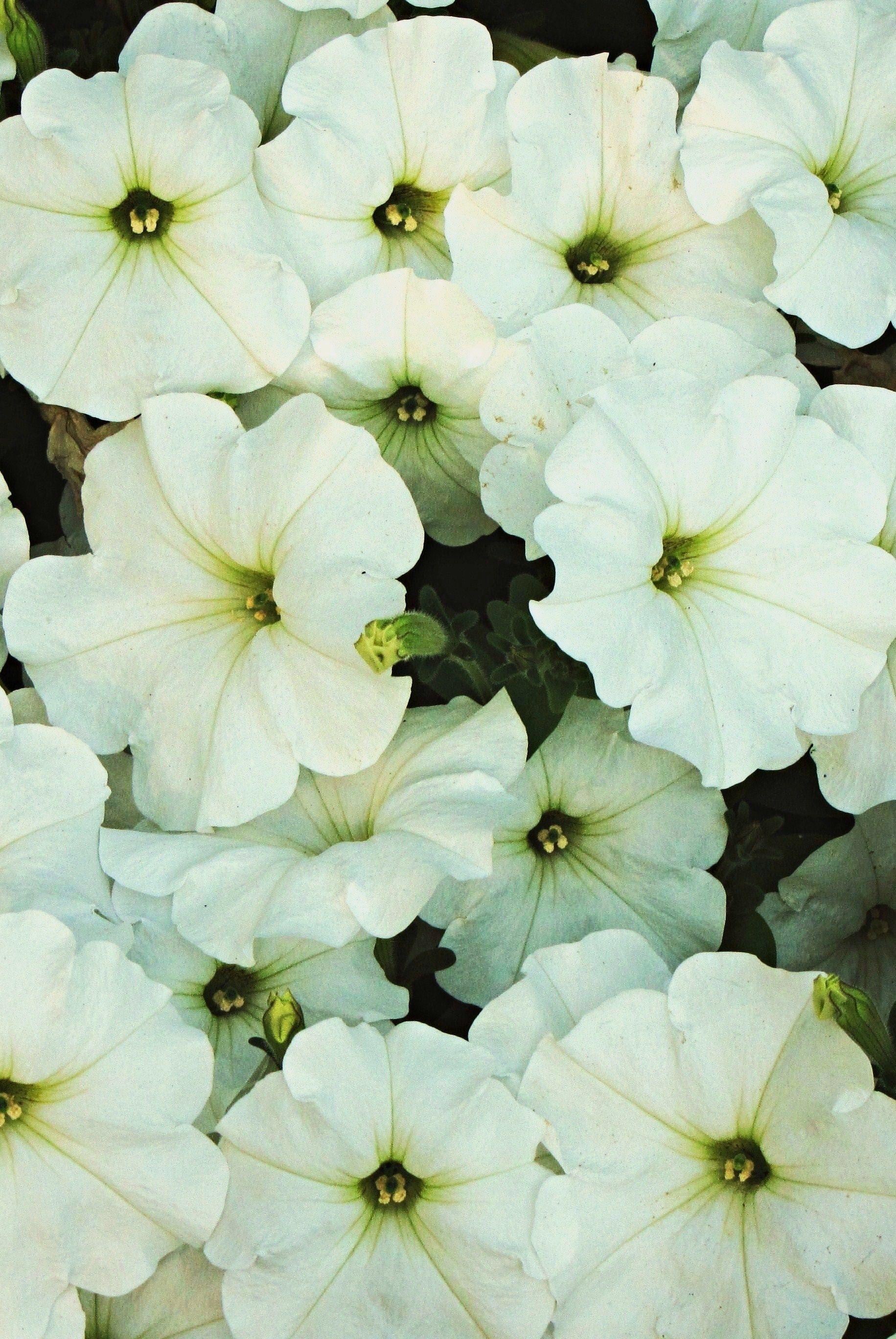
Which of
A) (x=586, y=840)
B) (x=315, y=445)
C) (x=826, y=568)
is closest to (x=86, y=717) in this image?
(x=315, y=445)

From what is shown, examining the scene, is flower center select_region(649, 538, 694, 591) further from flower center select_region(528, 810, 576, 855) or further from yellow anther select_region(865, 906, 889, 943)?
yellow anther select_region(865, 906, 889, 943)

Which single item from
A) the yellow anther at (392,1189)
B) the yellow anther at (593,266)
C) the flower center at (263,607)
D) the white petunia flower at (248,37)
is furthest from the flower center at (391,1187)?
the white petunia flower at (248,37)

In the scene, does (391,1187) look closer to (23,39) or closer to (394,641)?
(394,641)

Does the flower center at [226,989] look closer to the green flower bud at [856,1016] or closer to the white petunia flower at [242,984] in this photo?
the white petunia flower at [242,984]

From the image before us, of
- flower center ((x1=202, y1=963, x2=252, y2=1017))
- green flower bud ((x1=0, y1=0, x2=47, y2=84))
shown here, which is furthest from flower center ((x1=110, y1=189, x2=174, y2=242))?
flower center ((x1=202, y1=963, x2=252, y2=1017))

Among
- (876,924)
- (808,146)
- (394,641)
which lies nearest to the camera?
(394,641)

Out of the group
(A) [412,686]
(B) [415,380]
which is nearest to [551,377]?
(B) [415,380]
